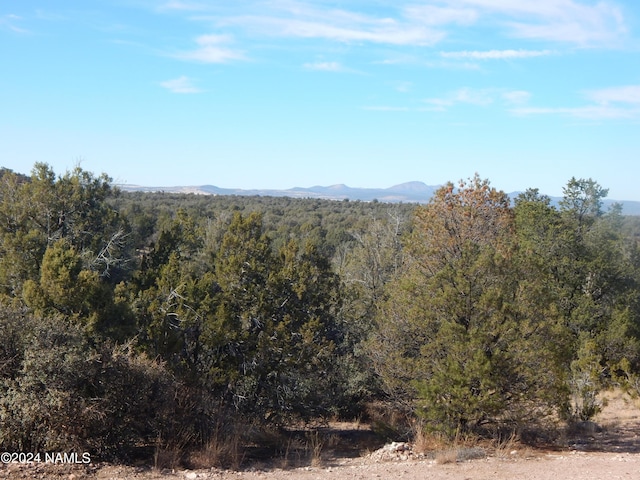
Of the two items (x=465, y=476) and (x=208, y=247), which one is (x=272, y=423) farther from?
(x=465, y=476)

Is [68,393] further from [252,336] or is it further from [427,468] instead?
[252,336]

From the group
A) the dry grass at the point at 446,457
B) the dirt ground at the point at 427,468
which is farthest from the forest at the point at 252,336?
the dry grass at the point at 446,457

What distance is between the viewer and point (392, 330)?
521 inches

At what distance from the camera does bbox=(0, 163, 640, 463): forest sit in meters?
9.12

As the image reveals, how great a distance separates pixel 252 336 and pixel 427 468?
6.79 m

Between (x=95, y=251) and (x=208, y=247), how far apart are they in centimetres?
382

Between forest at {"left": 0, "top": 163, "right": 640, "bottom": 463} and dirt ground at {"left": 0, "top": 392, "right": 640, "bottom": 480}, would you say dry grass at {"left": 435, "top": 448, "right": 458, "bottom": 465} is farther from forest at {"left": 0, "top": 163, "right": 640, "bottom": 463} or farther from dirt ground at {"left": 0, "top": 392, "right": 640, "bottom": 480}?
forest at {"left": 0, "top": 163, "right": 640, "bottom": 463}

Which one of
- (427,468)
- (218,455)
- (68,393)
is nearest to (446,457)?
(427,468)

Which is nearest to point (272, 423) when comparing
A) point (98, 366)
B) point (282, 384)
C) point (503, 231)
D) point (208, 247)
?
point (282, 384)

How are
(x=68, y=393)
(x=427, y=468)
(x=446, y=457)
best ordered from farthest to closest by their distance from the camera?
(x=446, y=457)
(x=427, y=468)
(x=68, y=393)

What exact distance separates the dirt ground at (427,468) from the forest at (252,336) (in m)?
0.77

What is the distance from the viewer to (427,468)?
30.9ft

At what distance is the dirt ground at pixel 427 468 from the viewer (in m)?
8.12

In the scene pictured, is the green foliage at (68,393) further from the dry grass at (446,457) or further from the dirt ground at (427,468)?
the dry grass at (446,457)
